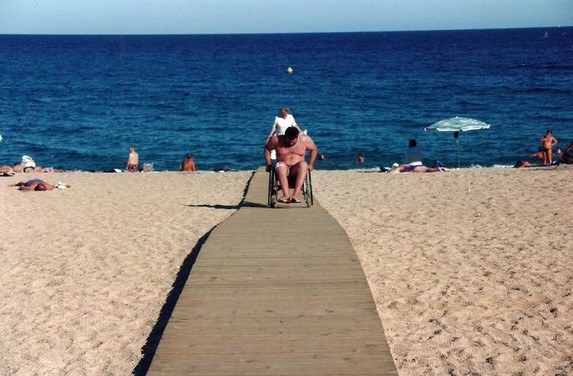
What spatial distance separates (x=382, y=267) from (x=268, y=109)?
3588 centimetres

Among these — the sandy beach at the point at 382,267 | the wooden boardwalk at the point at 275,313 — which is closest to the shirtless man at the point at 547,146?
the sandy beach at the point at 382,267

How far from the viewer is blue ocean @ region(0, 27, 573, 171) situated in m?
29.5

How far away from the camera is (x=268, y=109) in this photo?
1742 inches

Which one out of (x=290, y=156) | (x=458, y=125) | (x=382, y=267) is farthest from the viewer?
(x=458, y=125)

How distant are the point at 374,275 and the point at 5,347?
4010 mm

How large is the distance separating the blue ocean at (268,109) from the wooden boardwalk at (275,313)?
18.4 m

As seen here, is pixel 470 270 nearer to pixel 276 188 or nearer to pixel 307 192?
pixel 307 192

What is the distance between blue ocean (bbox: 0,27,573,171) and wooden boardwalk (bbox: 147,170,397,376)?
18.4 meters

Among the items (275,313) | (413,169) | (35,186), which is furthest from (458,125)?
(275,313)

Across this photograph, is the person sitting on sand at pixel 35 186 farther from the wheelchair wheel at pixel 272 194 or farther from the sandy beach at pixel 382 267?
the wheelchair wheel at pixel 272 194

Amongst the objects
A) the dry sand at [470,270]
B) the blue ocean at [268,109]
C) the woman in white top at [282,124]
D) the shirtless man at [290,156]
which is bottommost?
the dry sand at [470,270]

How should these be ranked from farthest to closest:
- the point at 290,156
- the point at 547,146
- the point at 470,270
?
the point at 547,146 → the point at 290,156 → the point at 470,270

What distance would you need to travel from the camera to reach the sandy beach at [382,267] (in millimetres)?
6250

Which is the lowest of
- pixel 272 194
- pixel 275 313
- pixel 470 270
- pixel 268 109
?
pixel 470 270
